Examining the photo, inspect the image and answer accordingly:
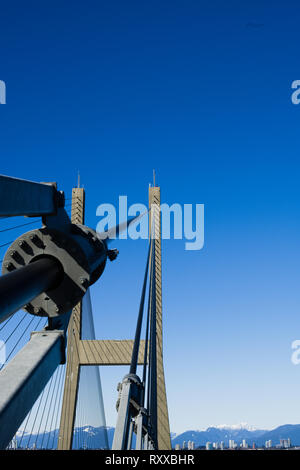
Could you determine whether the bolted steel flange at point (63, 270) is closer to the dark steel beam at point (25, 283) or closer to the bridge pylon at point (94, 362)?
the dark steel beam at point (25, 283)

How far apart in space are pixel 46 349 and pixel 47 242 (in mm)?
620

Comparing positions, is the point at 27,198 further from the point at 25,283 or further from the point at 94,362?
the point at 94,362

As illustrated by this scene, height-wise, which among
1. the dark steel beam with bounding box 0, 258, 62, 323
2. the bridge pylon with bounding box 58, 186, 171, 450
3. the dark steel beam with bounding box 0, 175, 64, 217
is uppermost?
the bridge pylon with bounding box 58, 186, 171, 450

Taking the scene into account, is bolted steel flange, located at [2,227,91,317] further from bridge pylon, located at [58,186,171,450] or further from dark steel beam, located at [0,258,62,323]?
bridge pylon, located at [58,186,171,450]

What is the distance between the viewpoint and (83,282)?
2.54m

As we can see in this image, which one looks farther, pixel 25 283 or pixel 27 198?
pixel 27 198

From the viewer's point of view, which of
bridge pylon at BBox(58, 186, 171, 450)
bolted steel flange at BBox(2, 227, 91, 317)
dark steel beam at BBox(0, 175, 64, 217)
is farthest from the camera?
bridge pylon at BBox(58, 186, 171, 450)

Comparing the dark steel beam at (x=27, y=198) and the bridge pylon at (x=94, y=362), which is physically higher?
the bridge pylon at (x=94, y=362)

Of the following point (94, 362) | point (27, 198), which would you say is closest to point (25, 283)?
point (27, 198)

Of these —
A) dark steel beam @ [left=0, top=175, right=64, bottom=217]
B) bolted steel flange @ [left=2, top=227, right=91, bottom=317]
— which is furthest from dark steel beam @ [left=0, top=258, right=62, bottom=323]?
dark steel beam @ [left=0, top=175, right=64, bottom=217]

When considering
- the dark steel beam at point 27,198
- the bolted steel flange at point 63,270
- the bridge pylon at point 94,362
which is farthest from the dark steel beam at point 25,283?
the bridge pylon at point 94,362

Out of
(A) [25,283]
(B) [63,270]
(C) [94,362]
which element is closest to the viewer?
(A) [25,283]
